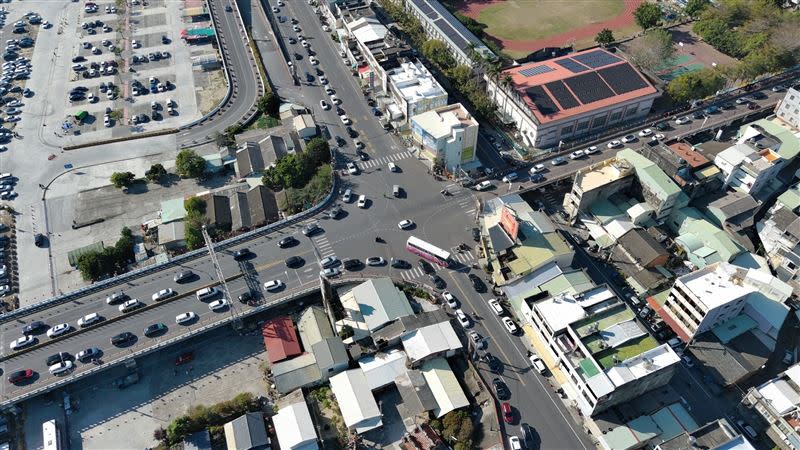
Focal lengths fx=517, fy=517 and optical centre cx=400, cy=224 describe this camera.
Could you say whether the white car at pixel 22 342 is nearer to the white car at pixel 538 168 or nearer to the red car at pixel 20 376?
the red car at pixel 20 376

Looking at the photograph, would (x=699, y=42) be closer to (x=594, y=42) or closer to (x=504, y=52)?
(x=594, y=42)

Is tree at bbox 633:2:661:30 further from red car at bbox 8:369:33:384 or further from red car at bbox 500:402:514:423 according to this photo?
red car at bbox 8:369:33:384

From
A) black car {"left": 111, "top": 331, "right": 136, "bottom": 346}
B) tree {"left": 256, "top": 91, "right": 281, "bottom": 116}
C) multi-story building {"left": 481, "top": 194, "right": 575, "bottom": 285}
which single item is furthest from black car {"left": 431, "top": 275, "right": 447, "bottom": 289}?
tree {"left": 256, "top": 91, "right": 281, "bottom": 116}

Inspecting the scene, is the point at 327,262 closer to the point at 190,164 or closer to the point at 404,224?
the point at 404,224

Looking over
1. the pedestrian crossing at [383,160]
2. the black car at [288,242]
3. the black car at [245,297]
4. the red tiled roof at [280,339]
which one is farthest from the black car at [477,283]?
the black car at [245,297]

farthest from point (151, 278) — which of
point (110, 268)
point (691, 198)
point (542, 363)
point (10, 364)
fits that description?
point (691, 198)
